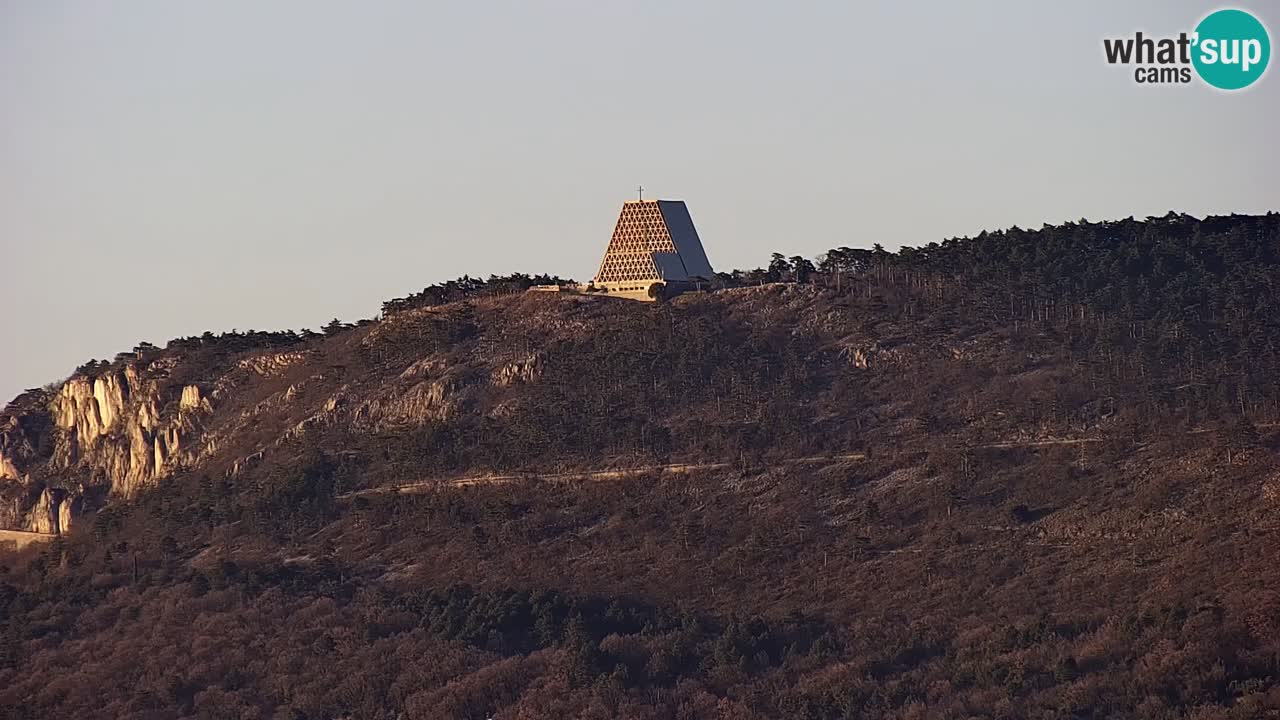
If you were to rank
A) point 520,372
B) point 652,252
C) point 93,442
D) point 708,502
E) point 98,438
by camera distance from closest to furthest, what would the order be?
point 708,502 < point 520,372 < point 652,252 < point 98,438 < point 93,442

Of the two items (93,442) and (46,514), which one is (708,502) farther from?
(93,442)

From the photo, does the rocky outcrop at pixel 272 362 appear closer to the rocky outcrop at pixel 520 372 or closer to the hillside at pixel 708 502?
the hillside at pixel 708 502

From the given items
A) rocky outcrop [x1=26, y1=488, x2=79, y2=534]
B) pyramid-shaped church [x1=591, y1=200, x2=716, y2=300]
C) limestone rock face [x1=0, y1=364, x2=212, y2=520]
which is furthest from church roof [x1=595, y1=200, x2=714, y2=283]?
rocky outcrop [x1=26, y1=488, x2=79, y2=534]

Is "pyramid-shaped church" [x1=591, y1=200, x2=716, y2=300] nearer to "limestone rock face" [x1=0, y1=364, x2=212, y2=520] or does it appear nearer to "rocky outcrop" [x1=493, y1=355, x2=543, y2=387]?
"rocky outcrop" [x1=493, y1=355, x2=543, y2=387]

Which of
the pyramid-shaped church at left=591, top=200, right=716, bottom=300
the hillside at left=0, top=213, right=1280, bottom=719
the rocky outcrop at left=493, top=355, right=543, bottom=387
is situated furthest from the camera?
the pyramid-shaped church at left=591, top=200, right=716, bottom=300

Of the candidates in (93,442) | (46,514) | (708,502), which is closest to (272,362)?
(93,442)

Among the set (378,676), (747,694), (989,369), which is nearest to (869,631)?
(747,694)
